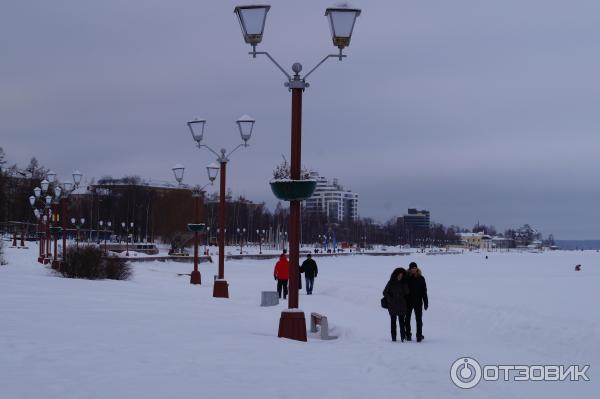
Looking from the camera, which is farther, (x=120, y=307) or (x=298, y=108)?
(x=120, y=307)

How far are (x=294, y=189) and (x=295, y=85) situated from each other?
1.79 m

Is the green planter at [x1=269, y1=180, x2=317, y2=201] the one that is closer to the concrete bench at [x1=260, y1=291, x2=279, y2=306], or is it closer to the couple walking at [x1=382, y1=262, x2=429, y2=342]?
the couple walking at [x1=382, y1=262, x2=429, y2=342]

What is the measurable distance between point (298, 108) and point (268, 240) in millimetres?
142558

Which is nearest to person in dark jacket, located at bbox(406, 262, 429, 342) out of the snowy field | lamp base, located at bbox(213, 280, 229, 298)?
the snowy field

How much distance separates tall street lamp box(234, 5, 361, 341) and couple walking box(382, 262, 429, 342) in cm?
253

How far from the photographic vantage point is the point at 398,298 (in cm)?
1355

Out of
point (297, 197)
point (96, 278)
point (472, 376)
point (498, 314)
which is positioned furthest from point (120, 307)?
point (96, 278)

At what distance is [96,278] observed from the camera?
84.1 ft

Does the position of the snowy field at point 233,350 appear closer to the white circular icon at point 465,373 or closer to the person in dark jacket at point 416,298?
the white circular icon at point 465,373

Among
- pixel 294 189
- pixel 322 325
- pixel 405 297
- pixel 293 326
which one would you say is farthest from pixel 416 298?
pixel 294 189

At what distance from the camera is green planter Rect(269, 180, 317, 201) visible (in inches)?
444

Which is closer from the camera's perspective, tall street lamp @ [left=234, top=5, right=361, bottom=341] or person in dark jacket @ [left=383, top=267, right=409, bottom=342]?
tall street lamp @ [left=234, top=5, right=361, bottom=341]

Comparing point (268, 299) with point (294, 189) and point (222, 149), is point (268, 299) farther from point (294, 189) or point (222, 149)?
point (294, 189)

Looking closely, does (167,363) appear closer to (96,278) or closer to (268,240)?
(96,278)
